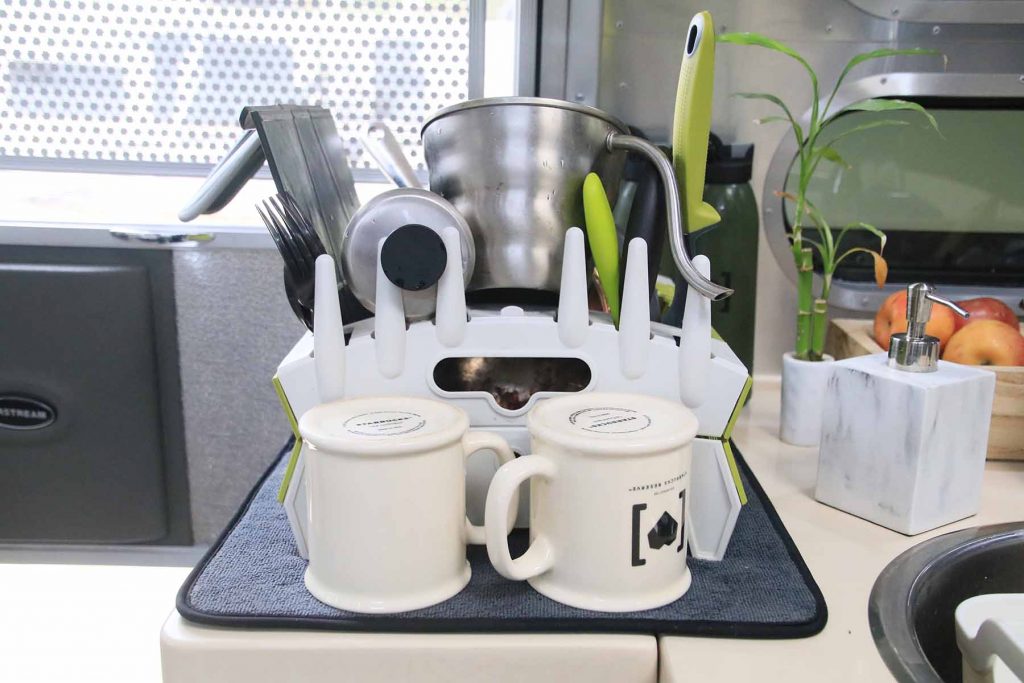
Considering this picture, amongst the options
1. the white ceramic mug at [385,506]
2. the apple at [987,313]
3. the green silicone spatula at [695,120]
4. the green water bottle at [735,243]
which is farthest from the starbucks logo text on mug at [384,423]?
the apple at [987,313]

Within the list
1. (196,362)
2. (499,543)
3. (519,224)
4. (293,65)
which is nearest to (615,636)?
(499,543)

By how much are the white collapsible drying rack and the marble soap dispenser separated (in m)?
0.13

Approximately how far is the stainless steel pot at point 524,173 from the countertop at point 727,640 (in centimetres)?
23

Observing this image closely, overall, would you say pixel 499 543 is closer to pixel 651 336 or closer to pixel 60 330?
pixel 651 336

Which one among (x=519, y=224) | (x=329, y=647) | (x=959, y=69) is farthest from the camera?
(x=959, y=69)

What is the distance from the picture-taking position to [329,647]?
0.42 m

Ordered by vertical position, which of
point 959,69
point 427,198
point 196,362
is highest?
point 959,69

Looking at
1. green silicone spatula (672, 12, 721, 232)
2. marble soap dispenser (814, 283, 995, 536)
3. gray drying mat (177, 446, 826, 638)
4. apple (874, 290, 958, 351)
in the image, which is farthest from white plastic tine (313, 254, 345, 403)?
apple (874, 290, 958, 351)

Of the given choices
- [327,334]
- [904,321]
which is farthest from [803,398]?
[327,334]

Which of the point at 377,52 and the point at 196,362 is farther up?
the point at 377,52

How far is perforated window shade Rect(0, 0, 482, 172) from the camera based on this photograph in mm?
908

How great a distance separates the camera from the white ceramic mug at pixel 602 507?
0.43 meters

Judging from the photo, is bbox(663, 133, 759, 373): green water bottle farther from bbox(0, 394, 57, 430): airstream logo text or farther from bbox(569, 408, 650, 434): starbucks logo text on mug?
bbox(0, 394, 57, 430): airstream logo text

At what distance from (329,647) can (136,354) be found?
0.56 meters
